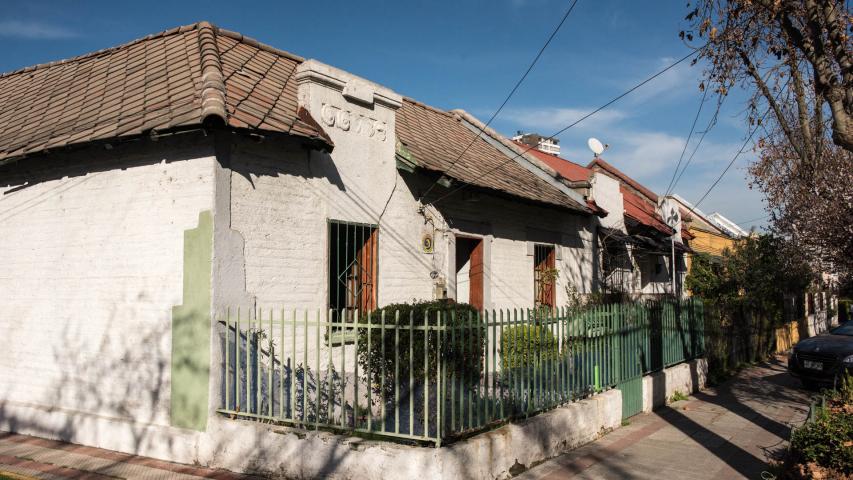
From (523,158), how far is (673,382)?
18.5 feet

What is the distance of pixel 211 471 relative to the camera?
6.77 meters

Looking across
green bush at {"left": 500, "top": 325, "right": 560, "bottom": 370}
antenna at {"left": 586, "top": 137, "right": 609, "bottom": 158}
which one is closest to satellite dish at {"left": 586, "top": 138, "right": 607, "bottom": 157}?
antenna at {"left": 586, "top": 137, "right": 609, "bottom": 158}

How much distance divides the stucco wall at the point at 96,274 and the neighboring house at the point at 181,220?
22mm

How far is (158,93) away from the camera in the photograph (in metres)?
8.16

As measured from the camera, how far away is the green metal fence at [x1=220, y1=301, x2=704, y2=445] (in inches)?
243

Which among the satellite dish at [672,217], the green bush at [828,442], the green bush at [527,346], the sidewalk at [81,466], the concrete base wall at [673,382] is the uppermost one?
the satellite dish at [672,217]

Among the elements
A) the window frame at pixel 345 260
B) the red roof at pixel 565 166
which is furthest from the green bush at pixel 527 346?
the red roof at pixel 565 166

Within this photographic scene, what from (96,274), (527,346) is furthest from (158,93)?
(527,346)

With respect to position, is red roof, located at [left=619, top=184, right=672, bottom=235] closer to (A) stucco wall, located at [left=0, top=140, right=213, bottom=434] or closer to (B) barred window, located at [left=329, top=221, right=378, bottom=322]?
(B) barred window, located at [left=329, top=221, right=378, bottom=322]

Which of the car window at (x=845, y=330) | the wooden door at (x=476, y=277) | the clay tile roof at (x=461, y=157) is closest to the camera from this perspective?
the clay tile roof at (x=461, y=157)

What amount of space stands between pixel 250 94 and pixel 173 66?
1.30 m

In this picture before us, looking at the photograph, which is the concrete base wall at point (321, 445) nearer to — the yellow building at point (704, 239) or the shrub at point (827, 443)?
the shrub at point (827, 443)

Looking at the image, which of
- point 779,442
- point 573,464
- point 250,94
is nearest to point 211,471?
point 573,464

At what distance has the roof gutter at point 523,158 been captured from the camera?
14180 millimetres
